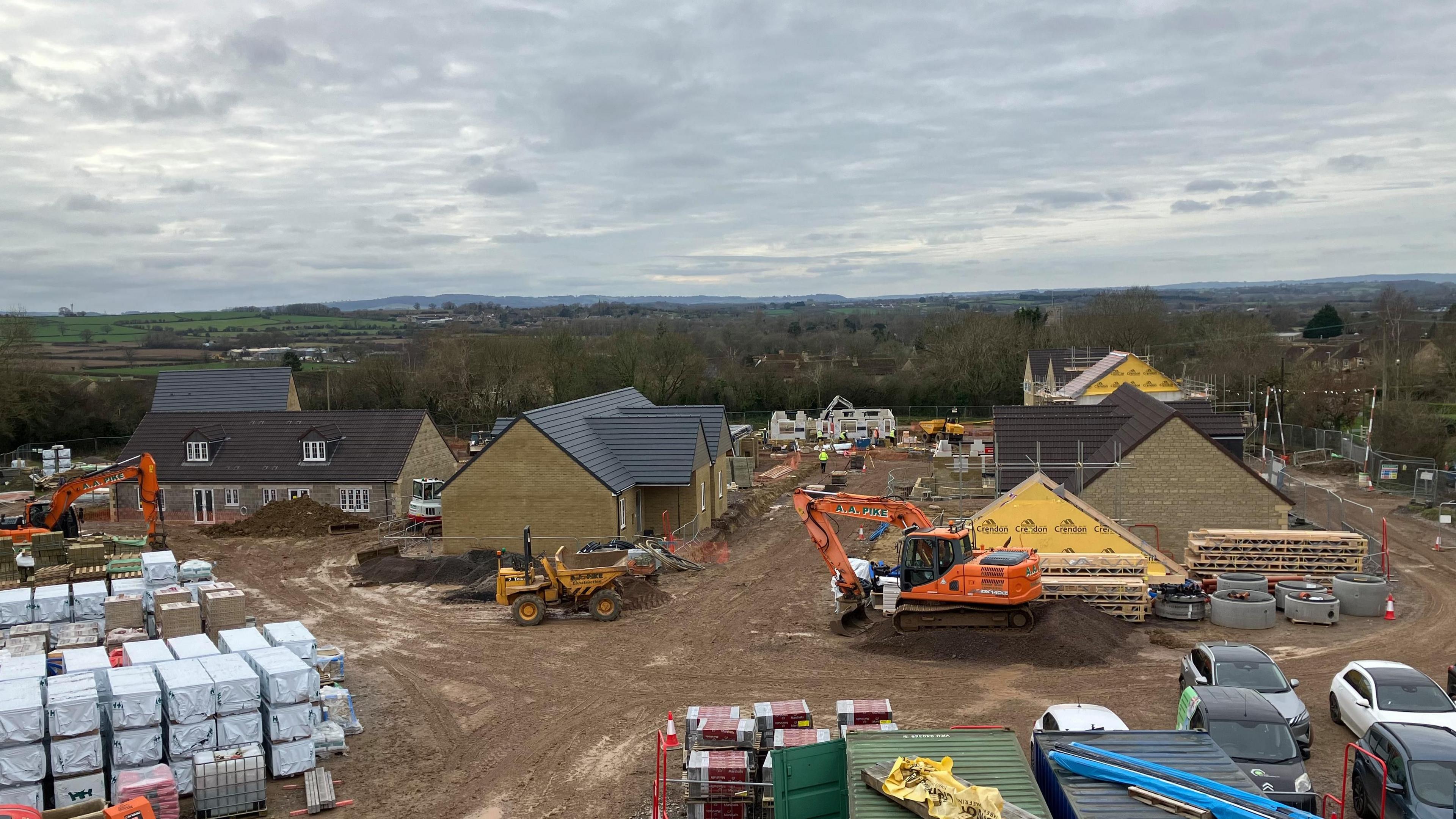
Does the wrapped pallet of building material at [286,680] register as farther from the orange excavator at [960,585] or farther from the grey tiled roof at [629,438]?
the grey tiled roof at [629,438]

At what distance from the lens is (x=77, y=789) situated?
14.2 m

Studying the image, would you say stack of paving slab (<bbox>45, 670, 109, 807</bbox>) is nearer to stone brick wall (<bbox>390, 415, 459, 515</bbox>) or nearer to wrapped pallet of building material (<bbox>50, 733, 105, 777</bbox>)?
wrapped pallet of building material (<bbox>50, 733, 105, 777</bbox>)

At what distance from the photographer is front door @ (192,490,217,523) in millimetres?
41750

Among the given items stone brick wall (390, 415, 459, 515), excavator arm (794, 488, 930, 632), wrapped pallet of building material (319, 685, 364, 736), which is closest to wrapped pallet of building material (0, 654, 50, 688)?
wrapped pallet of building material (319, 685, 364, 736)

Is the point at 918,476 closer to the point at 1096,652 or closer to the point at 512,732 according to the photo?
the point at 1096,652

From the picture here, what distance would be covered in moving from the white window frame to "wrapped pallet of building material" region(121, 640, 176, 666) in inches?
899

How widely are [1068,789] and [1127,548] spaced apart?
1713 centimetres

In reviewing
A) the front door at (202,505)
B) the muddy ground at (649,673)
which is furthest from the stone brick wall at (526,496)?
the front door at (202,505)

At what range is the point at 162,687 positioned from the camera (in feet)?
50.3

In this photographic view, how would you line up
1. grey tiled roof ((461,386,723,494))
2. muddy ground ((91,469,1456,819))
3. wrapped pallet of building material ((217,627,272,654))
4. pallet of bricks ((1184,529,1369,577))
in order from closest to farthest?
muddy ground ((91,469,1456,819)) → wrapped pallet of building material ((217,627,272,654)) → pallet of bricks ((1184,529,1369,577)) → grey tiled roof ((461,386,723,494))

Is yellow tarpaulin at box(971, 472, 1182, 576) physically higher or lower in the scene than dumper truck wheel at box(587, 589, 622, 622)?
higher

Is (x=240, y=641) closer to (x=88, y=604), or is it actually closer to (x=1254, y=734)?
(x=88, y=604)

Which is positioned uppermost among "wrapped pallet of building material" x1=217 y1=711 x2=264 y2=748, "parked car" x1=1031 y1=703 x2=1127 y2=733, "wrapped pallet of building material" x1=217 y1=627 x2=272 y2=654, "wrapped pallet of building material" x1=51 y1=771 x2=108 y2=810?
"wrapped pallet of building material" x1=217 y1=627 x2=272 y2=654

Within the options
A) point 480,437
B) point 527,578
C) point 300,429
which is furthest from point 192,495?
point 527,578
